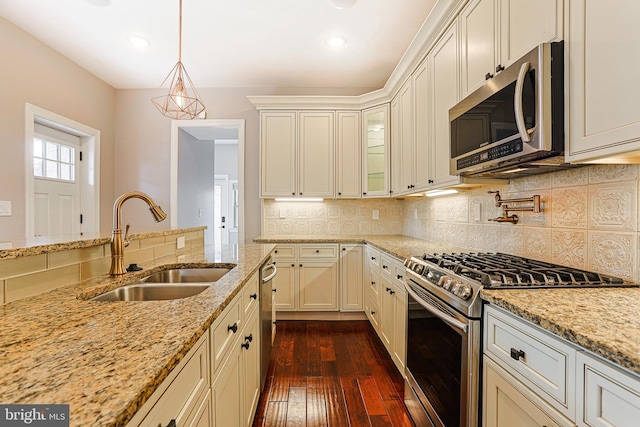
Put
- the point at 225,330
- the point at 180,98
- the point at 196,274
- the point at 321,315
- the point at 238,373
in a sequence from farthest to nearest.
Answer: the point at 321,315 < the point at 180,98 < the point at 196,274 < the point at 238,373 < the point at 225,330

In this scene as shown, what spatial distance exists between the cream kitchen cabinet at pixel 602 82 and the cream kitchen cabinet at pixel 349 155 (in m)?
2.38

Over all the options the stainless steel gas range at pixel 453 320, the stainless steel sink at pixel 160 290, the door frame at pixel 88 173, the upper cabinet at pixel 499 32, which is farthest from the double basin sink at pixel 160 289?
the door frame at pixel 88 173

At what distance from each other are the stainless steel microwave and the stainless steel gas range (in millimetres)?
480

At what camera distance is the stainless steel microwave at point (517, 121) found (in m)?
1.12

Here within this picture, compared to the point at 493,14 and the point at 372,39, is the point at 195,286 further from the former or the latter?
the point at 372,39

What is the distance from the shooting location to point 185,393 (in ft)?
2.36

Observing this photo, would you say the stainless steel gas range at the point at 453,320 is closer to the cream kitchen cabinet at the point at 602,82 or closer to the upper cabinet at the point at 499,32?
the cream kitchen cabinet at the point at 602,82

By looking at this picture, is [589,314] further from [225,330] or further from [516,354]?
[225,330]

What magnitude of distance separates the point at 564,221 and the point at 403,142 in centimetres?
163

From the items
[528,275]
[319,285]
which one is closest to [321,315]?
[319,285]

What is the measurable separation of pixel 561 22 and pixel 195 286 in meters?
1.80

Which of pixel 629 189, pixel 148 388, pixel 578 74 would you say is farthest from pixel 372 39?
pixel 148 388

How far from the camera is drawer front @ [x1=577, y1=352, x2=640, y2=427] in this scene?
61 cm

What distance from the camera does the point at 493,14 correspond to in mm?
1489
